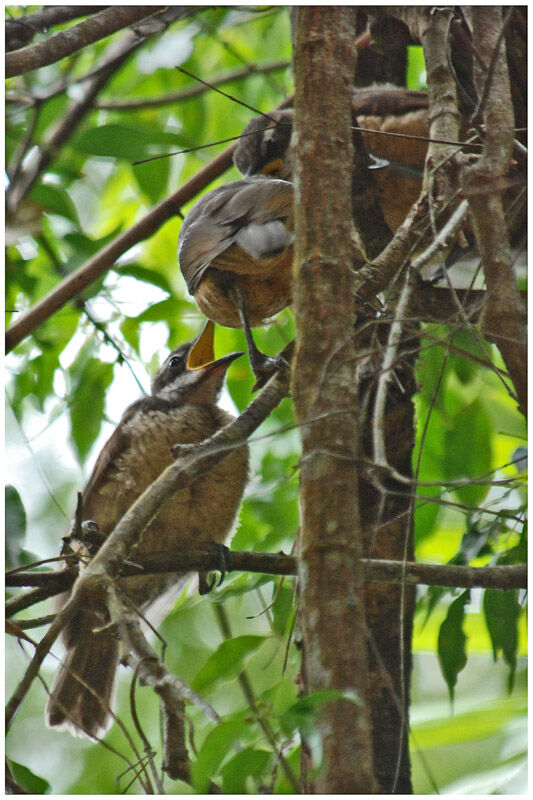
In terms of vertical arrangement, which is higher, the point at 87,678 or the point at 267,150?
the point at 267,150

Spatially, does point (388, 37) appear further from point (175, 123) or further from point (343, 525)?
point (343, 525)

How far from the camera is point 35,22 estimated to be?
1775 millimetres

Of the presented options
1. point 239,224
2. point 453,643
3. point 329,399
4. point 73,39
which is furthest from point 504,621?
point 73,39

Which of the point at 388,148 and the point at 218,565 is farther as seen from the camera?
the point at 388,148

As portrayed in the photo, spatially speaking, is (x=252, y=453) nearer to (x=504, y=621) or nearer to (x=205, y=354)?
(x=205, y=354)

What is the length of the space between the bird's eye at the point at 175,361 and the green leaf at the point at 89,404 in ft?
0.62

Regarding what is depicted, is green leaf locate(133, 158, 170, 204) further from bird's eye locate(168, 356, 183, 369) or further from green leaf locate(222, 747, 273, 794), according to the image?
green leaf locate(222, 747, 273, 794)

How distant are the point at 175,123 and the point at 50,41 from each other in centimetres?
128

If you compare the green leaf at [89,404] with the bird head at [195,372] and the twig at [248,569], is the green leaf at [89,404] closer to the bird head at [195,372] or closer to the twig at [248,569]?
the bird head at [195,372]

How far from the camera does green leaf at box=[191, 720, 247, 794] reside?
0.98 meters

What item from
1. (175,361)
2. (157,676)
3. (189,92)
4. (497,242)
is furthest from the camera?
(189,92)

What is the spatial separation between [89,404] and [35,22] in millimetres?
910

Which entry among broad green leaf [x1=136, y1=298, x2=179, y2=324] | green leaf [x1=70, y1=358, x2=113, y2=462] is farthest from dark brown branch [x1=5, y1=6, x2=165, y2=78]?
green leaf [x1=70, y1=358, x2=113, y2=462]

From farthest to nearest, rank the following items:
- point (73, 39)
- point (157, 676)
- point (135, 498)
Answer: point (135, 498) → point (73, 39) → point (157, 676)
